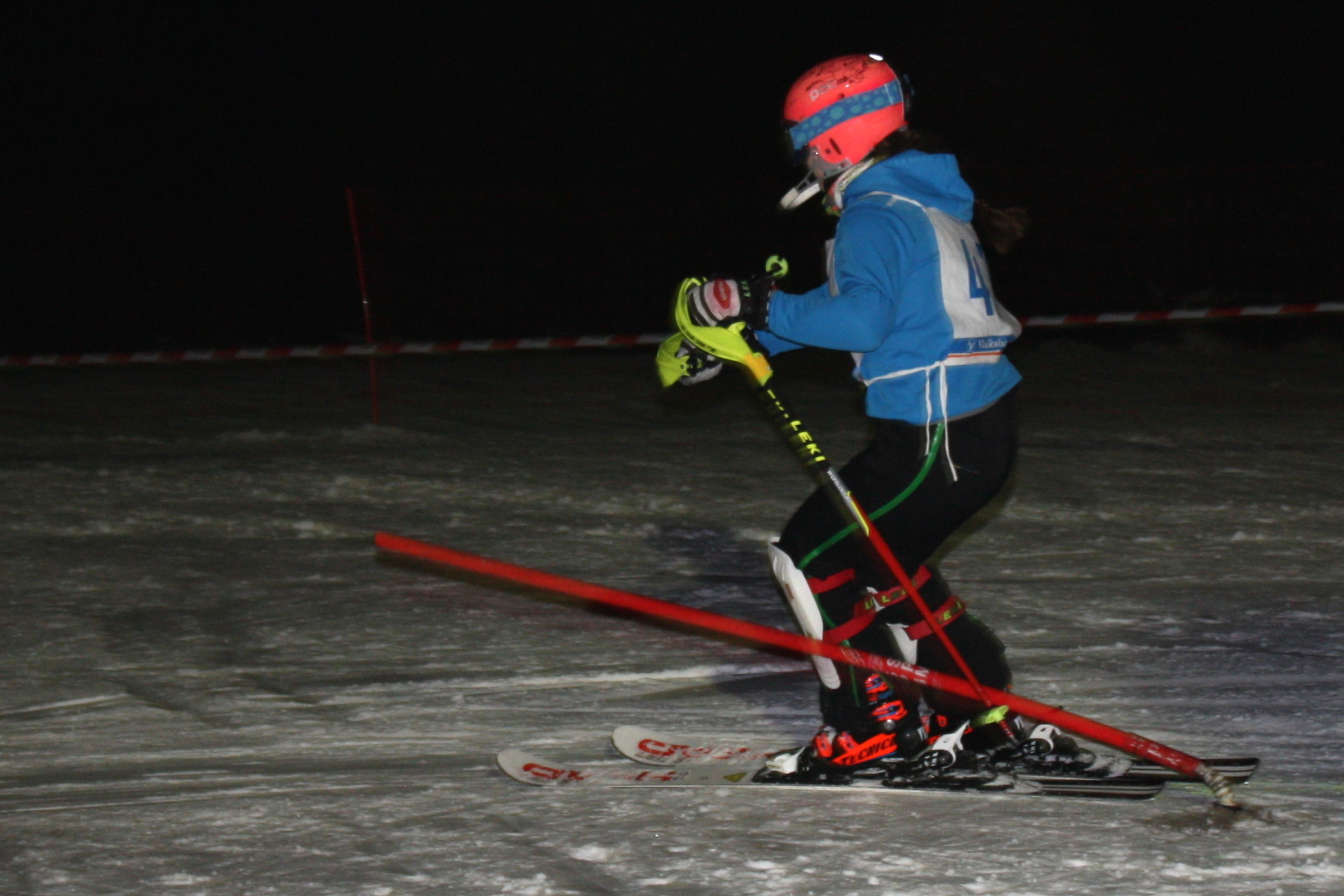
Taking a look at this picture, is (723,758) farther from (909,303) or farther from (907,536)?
(909,303)

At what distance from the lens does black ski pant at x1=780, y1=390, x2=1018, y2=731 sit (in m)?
3.26

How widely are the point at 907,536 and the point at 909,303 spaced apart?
1.77ft

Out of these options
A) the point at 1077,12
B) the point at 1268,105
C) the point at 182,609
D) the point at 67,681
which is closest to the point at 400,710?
the point at 67,681

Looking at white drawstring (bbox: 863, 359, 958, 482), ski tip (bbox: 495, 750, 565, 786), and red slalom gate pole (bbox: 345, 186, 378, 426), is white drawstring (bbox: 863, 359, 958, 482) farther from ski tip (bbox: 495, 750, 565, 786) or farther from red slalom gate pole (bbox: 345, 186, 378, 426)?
red slalom gate pole (bbox: 345, 186, 378, 426)

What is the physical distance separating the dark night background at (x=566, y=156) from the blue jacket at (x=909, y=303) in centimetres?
661

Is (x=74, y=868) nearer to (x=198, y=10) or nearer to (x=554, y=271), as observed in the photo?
(x=554, y=271)

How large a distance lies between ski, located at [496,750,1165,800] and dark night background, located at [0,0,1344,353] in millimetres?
6388

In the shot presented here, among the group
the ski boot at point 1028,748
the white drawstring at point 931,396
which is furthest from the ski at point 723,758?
the white drawstring at point 931,396

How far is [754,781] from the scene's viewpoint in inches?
132

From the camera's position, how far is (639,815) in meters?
3.14

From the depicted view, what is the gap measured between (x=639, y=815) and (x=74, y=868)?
114cm

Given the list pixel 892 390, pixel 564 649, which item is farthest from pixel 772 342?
pixel 564 649

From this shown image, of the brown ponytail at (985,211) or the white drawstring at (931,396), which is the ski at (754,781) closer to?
the white drawstring at (931,396)

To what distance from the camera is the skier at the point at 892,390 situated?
3156mm
